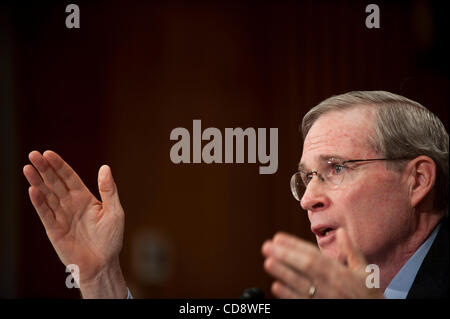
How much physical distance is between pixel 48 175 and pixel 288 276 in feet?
2.53

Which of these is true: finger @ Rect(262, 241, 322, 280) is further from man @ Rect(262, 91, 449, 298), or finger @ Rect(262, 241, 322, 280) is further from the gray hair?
the gray hair

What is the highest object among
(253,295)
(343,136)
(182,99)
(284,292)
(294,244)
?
(182,99)

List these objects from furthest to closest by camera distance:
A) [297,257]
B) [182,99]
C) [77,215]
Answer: [182,99], [77,215], [297,257]

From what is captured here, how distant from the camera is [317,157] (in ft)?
5.38

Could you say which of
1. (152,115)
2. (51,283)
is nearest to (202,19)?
(152,115)

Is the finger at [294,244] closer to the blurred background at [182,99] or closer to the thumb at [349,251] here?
the thumb at [349,251]

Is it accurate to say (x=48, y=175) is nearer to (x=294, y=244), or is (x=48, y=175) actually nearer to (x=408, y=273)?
(x=294, y=244)

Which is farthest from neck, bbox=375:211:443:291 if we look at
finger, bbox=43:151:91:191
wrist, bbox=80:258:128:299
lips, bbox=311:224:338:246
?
finger, bbox=43:151:91:191

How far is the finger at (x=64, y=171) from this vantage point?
1574mm

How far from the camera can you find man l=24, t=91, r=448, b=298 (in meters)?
1.56

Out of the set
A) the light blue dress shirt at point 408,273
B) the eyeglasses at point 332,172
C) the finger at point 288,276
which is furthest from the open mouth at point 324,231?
the finger at point 288,276

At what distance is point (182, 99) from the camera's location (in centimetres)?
232

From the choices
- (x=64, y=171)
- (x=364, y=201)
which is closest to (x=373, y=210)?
(x=364, y=201)
